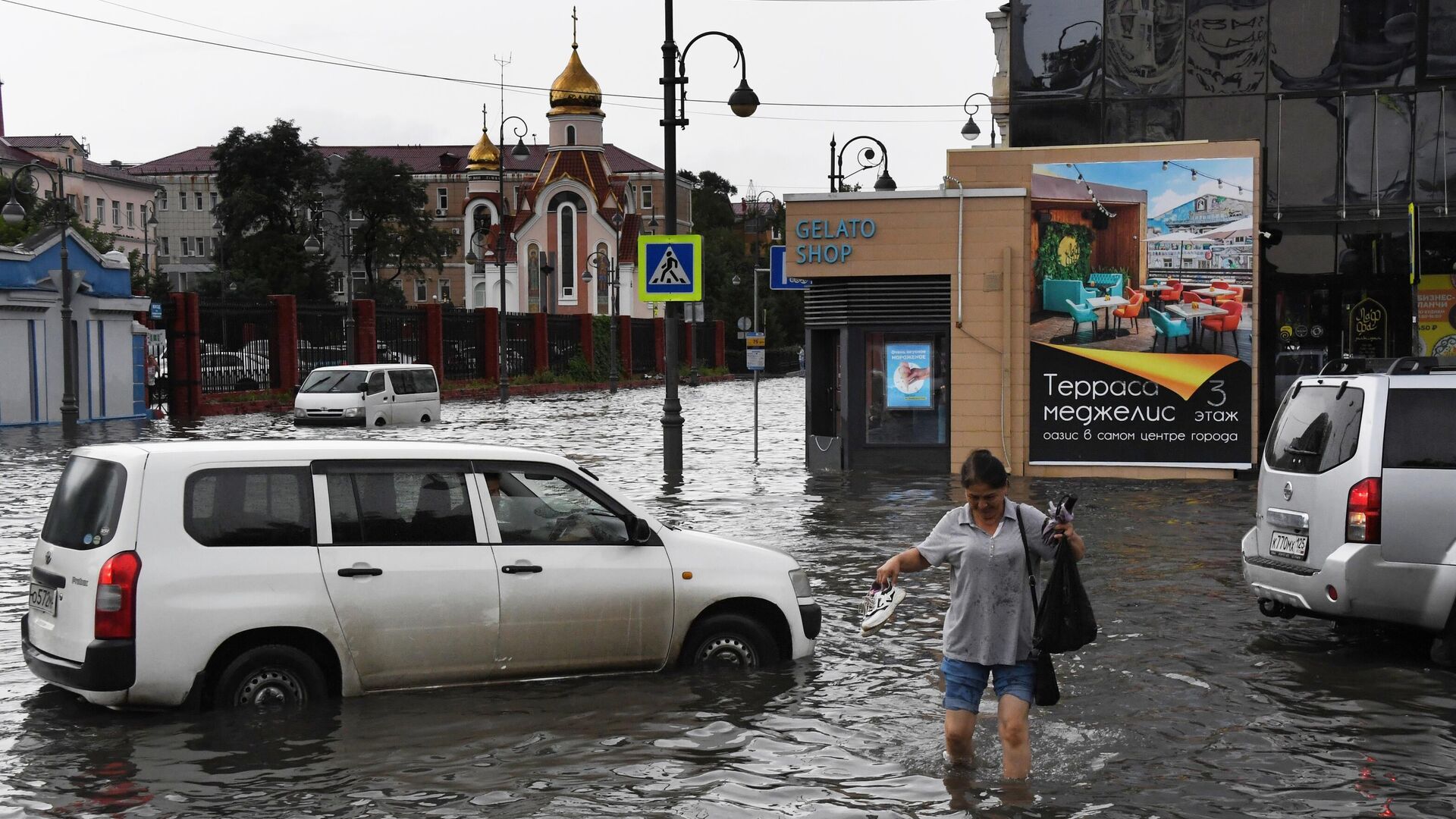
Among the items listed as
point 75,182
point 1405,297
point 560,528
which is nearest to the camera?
point 560,528

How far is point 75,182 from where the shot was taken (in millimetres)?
109812

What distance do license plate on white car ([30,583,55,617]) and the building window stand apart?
10319 cm

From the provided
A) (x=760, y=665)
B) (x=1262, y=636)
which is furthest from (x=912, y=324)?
(x=760, y=665)

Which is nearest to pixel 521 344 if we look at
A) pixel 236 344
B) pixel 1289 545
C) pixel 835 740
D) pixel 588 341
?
pixel 588 341

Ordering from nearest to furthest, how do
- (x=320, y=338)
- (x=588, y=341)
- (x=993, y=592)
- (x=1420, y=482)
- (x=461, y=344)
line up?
1. (x=993, y=592)
2. (x=1420, y=482)
3. (x=320, y=338)
4. (x=461, y=344)
5. (x=588, y=341)

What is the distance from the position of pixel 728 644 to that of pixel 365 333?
150 feet

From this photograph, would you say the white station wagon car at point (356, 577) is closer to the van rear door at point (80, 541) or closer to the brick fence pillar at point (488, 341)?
the van rear door at point (80, 541)

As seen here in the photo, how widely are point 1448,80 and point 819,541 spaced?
14.6m

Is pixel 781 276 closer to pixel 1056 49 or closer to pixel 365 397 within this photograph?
pixel 1056 49

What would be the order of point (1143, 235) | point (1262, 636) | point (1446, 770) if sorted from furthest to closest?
1. point (1143, 235)
2. point (1262, 636)
3. point (1446, 770)

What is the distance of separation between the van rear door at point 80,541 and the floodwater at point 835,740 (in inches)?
21.9

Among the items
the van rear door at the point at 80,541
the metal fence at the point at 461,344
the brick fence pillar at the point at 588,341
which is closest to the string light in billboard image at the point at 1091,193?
the van rear door at the point at 80,541

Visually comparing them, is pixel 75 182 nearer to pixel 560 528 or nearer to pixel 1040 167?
pixel 1040 167

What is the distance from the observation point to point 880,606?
23.4 ft
